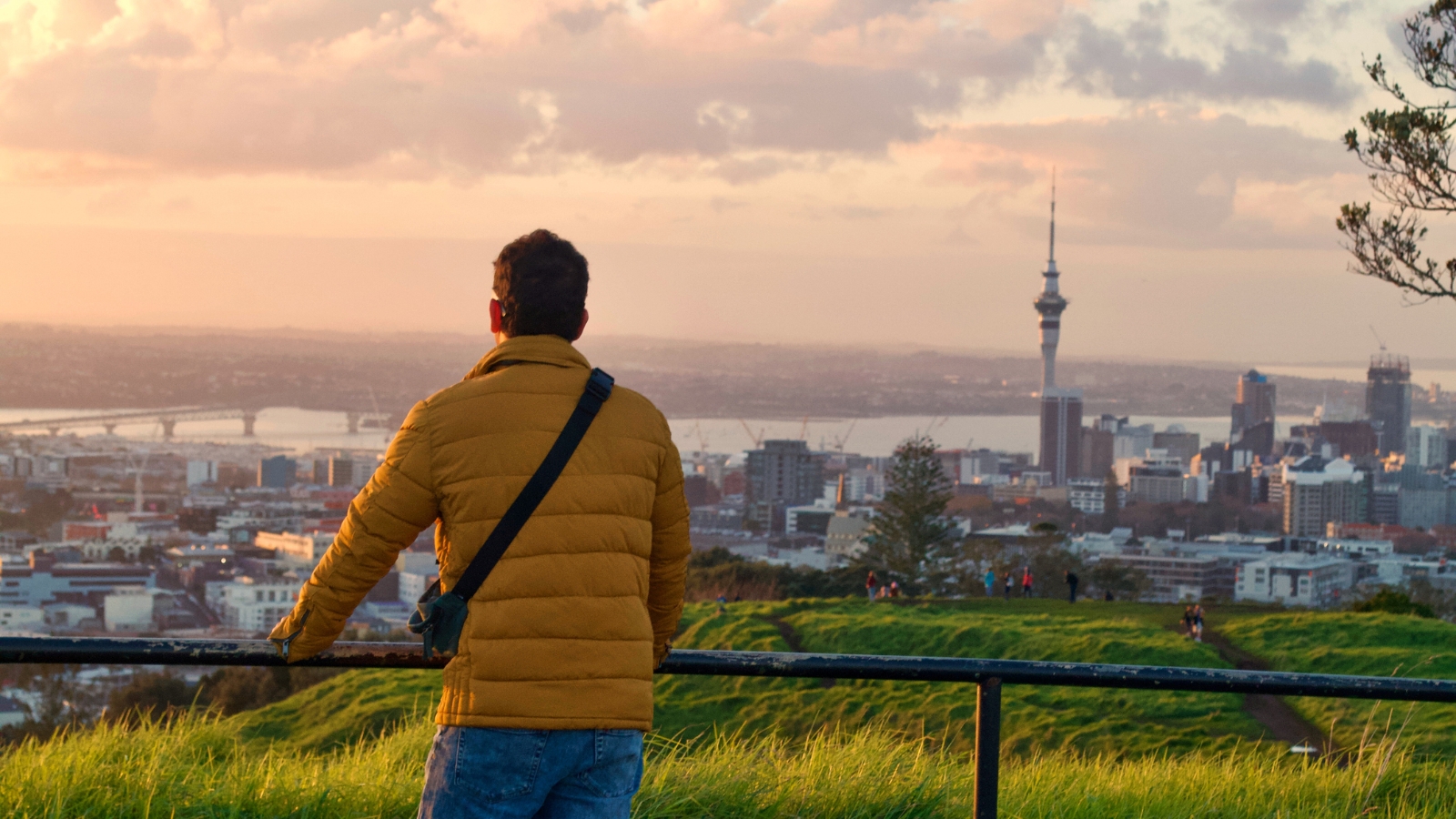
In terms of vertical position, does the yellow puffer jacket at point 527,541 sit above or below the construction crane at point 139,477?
above

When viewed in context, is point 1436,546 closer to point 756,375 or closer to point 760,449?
point 760,449

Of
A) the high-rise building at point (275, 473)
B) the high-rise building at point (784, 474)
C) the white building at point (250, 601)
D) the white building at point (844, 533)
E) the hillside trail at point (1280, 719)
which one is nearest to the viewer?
the hillside trail at point (1280, 719)

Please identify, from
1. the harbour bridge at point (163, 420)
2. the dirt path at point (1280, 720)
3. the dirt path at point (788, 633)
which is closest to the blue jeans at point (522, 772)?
the dirt path at point (1280, 720)

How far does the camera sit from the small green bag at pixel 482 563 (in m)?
2.04

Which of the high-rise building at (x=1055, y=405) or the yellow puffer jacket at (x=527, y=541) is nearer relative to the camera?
the yellow puffer jacket at (x=527, y=541)

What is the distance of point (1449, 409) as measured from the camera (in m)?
130

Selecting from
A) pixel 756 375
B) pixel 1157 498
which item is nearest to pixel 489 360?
pixel 1157 498

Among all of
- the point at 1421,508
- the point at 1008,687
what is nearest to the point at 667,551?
the point at 1008,687

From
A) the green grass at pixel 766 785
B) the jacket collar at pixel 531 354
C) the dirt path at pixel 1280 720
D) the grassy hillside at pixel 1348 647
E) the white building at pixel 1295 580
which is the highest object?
the jacket collar at pixel 531 354

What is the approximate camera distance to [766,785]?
11.2 ft

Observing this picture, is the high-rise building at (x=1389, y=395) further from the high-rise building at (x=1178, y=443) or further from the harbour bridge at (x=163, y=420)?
the harbour bridge at (x=163, y=420)

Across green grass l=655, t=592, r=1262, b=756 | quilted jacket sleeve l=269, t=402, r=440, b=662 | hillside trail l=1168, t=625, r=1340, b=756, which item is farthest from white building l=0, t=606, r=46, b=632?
quilted jacket sleeve l=269, t=402, r=440, b=662

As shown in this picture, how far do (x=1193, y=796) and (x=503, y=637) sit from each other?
8.31 ft

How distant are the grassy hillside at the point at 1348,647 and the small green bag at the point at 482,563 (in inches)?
470
